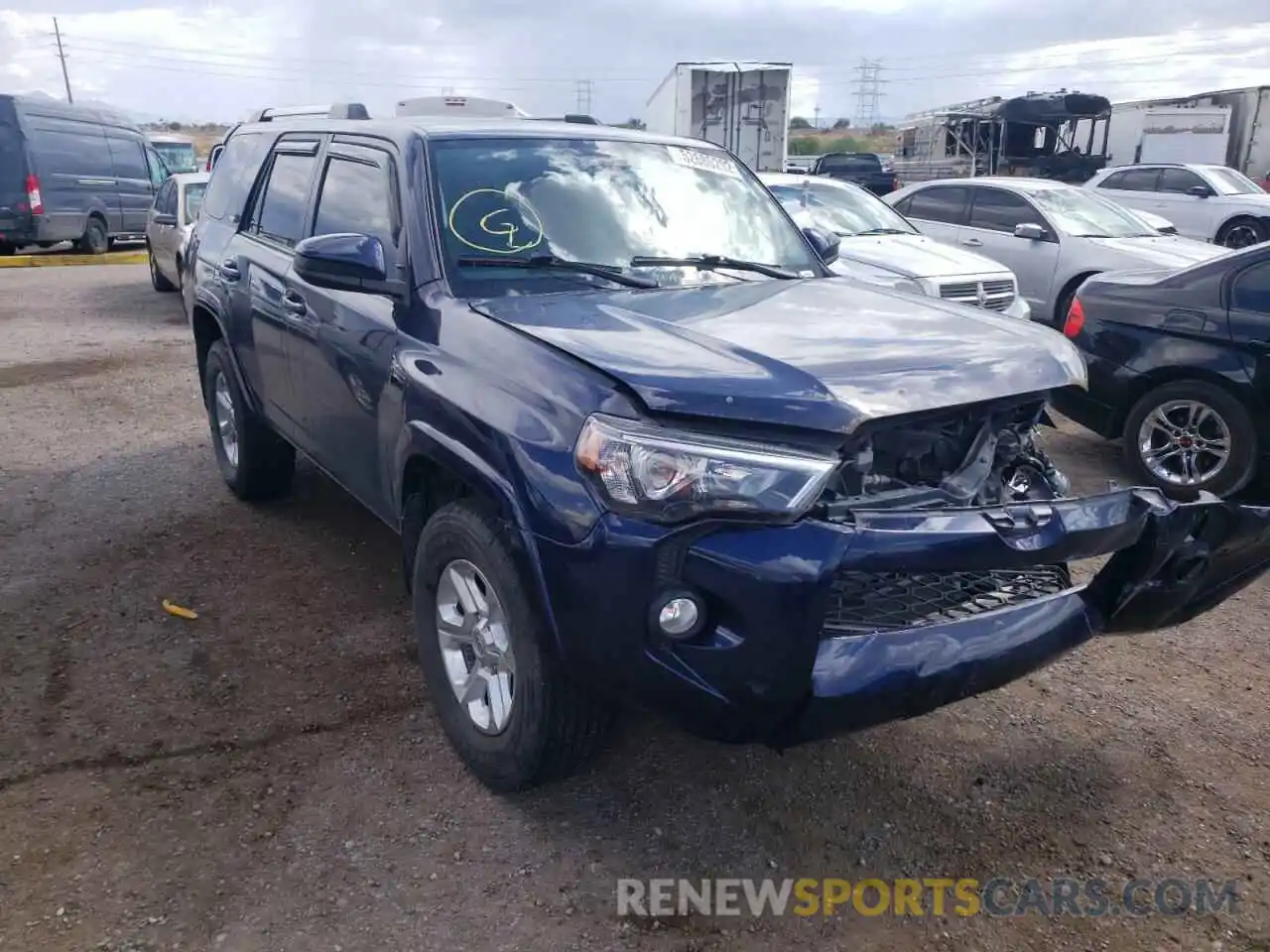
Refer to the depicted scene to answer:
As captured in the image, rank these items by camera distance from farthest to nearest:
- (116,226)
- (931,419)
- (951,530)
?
1. (116,226)
2. (931,419)
3. (951,530)

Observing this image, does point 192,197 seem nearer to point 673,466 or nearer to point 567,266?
point 567,266

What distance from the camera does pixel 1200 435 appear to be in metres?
5.68

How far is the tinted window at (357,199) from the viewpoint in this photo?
374 centimetres

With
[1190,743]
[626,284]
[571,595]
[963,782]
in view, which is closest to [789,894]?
[963,782]

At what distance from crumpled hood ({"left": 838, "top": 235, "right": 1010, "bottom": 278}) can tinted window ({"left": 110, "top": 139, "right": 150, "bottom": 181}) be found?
15.6 metres

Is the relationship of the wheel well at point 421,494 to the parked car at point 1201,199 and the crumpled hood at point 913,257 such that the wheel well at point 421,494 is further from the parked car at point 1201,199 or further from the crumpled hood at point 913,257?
the parked car at point 1201,199

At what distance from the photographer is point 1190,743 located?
11.5 feet

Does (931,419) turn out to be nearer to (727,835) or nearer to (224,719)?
(727,835)

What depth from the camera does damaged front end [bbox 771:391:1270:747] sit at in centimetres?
245

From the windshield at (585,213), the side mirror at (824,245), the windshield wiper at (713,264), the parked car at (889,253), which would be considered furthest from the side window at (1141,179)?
the windshield wiper at (713,264)

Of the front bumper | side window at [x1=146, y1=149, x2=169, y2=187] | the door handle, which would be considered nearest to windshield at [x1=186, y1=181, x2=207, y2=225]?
side window at [x1=146, y1=149, x2=169, y2=187]

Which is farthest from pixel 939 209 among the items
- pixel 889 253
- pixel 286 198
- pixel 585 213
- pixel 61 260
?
pixel 61 260

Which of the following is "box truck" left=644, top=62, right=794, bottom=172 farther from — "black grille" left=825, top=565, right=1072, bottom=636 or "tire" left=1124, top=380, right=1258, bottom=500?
"black grille" left=825, top=565, right=1072, bottom=636

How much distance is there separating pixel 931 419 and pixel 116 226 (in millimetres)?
20001
